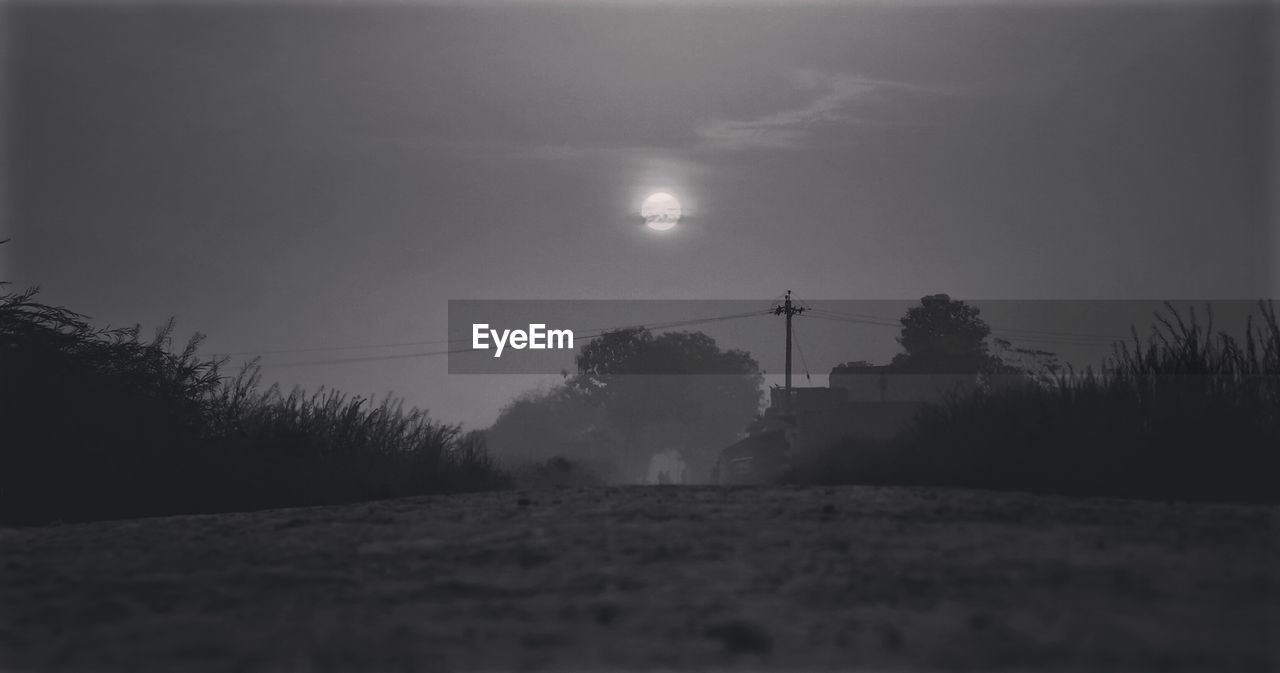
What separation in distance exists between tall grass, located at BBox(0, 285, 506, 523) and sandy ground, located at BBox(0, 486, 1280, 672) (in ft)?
13.7

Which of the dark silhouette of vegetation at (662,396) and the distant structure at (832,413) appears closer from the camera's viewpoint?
the distant structure at (832,413)

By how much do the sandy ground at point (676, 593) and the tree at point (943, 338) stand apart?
53262 millimetres

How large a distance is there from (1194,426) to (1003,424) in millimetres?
2004

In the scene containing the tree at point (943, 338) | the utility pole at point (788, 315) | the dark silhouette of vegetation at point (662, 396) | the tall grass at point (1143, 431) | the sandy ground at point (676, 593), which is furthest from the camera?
the dark silhouette of vegetation at point (662, 396)

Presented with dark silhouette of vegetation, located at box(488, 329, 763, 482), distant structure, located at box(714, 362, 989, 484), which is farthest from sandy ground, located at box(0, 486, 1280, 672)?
dark silhouette of vegetation, located at box(488, 329, 763, 482)

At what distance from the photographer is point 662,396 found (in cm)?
7988

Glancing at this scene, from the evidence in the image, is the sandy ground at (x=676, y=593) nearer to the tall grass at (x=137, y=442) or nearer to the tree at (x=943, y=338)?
the tall grass at (x=137, y=442)

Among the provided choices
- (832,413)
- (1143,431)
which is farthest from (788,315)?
(1143,431)

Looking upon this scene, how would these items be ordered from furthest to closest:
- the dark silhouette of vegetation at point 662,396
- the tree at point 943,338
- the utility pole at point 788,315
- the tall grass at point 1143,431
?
the dark silhouette of vegetation at point 662,396 < the tree at point 943,338 < the utility pole at point 788,315 < the tall grass at point 1143,431

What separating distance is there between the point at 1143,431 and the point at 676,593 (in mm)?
7115

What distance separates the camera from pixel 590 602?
11.1 feet

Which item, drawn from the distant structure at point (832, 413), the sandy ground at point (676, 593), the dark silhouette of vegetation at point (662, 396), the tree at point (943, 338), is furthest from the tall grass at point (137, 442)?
the dark silhouette of vegetation at point (662, 396)

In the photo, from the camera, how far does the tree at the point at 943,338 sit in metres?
57.3

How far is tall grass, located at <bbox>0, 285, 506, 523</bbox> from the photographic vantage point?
30.3 feet
